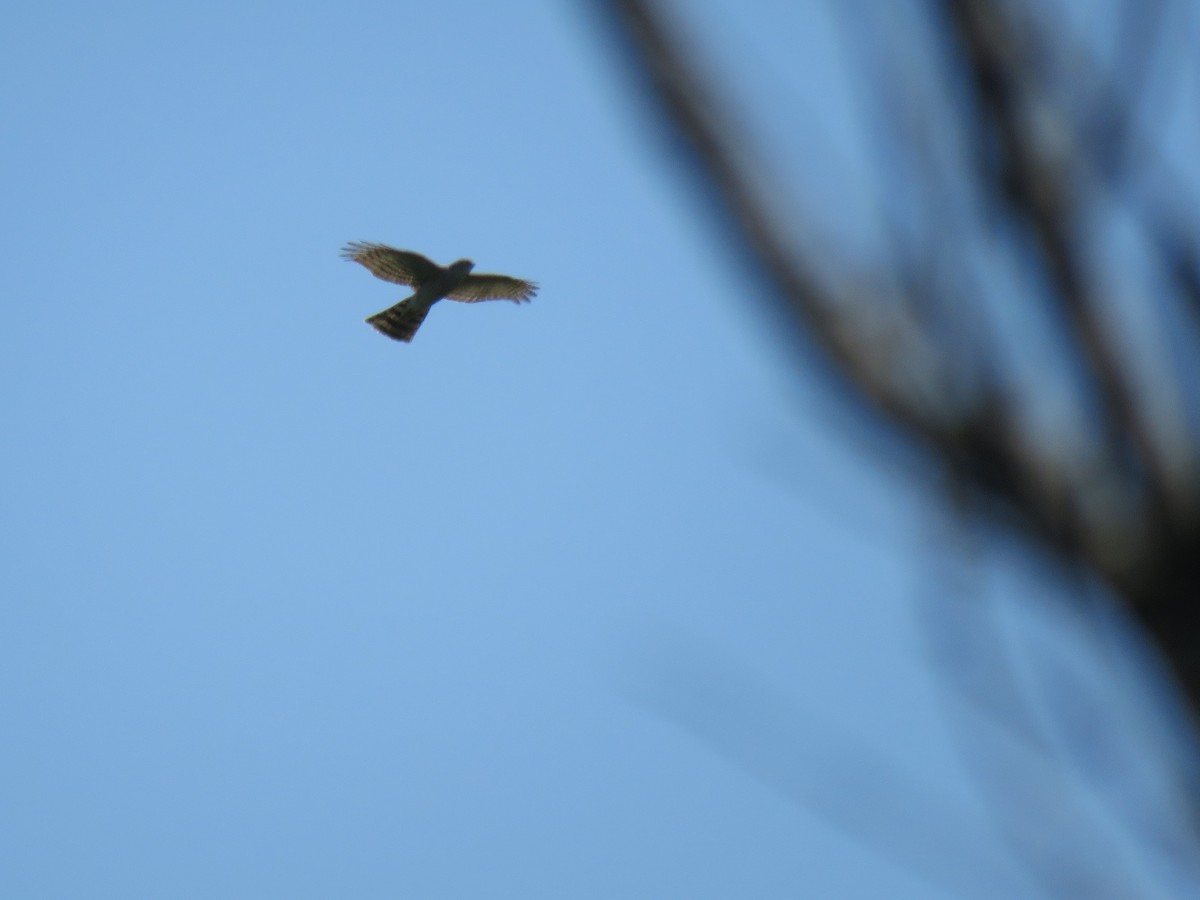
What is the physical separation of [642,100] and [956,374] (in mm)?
561

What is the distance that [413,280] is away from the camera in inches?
531

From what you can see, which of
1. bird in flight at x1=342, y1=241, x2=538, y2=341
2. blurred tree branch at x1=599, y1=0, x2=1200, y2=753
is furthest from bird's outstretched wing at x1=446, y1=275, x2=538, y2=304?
blurred tree branch at x1=599, y1=0, x2=1200, y2=753

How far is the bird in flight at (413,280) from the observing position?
1298 cm

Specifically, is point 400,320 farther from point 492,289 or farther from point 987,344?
point 987,344

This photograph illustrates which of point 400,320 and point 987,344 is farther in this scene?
point 400,320

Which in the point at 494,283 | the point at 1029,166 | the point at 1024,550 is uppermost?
the point at 494,283

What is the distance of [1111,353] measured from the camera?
1675 millimetres

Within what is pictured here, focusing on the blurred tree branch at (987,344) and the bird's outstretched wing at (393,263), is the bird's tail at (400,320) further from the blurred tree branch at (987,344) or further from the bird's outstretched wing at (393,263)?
the blurred tree branch at (987,344)

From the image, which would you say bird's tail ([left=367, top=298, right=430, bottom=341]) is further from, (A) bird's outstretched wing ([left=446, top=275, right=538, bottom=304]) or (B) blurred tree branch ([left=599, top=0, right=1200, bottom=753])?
(B) blurred tree branch ([left=599, top=0, right=1200, bottom=753])

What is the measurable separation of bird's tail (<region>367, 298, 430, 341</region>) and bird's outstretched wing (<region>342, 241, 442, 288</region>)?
0.28 m

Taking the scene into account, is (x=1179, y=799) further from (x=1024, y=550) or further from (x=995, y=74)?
(x=995, y=74)

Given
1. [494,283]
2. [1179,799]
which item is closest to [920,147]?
[1179,799]

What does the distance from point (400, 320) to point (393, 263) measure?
66 cm

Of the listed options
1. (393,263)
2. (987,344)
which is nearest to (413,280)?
(393,263)
